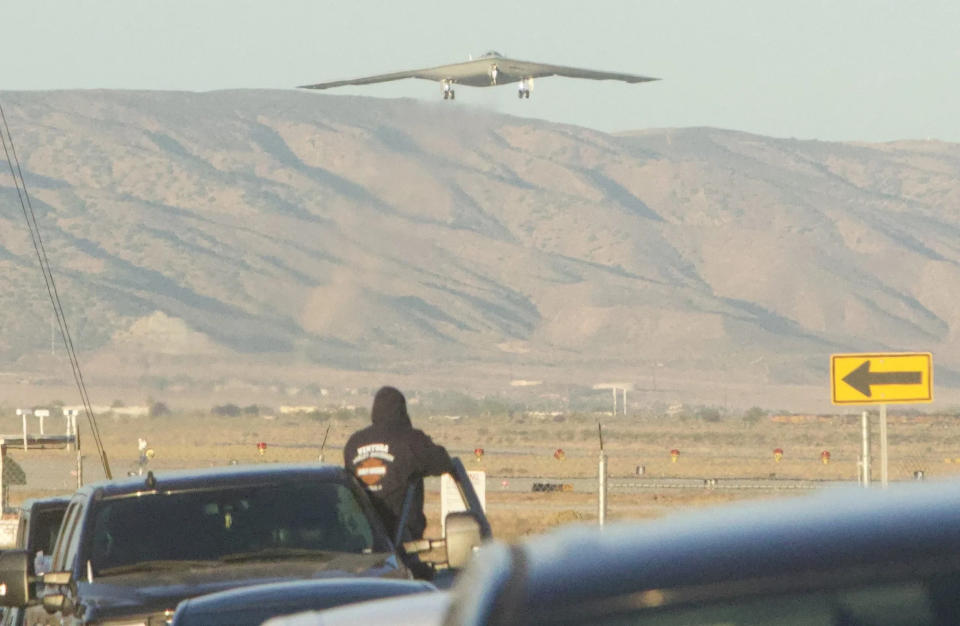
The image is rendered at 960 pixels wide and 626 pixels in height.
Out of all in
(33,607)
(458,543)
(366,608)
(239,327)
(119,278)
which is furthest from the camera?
(119,278)

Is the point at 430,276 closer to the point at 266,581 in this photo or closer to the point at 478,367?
the point at 478,367

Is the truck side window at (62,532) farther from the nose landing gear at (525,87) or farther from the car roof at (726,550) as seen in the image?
the nose landing gear at (525,87)

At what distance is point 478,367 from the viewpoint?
7062 inches

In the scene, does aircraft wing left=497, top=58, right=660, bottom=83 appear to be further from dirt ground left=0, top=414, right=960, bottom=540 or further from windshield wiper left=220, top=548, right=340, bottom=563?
windshield wiper left=220, top=548, right=340, bottom=563

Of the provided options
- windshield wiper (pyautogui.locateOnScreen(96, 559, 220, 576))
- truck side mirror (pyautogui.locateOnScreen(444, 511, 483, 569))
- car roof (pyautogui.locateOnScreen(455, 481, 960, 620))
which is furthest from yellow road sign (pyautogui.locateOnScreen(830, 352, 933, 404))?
car roof (pyautogui.locateOnScreen(455, 481, 960, 620))

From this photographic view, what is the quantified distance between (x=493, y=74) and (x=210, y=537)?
46436 millimetres

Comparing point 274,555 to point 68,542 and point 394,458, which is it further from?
point 394,458

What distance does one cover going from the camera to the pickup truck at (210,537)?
344 inches

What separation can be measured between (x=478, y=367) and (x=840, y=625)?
176667 mm

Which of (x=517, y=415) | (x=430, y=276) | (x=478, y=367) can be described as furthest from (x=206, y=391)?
(x=430, y=276)

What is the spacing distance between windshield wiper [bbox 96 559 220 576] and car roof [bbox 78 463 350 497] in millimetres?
413

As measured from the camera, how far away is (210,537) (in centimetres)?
907

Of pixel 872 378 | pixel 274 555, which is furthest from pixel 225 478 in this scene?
pixel 872 378

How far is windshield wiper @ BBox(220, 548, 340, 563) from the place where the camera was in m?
8.91
